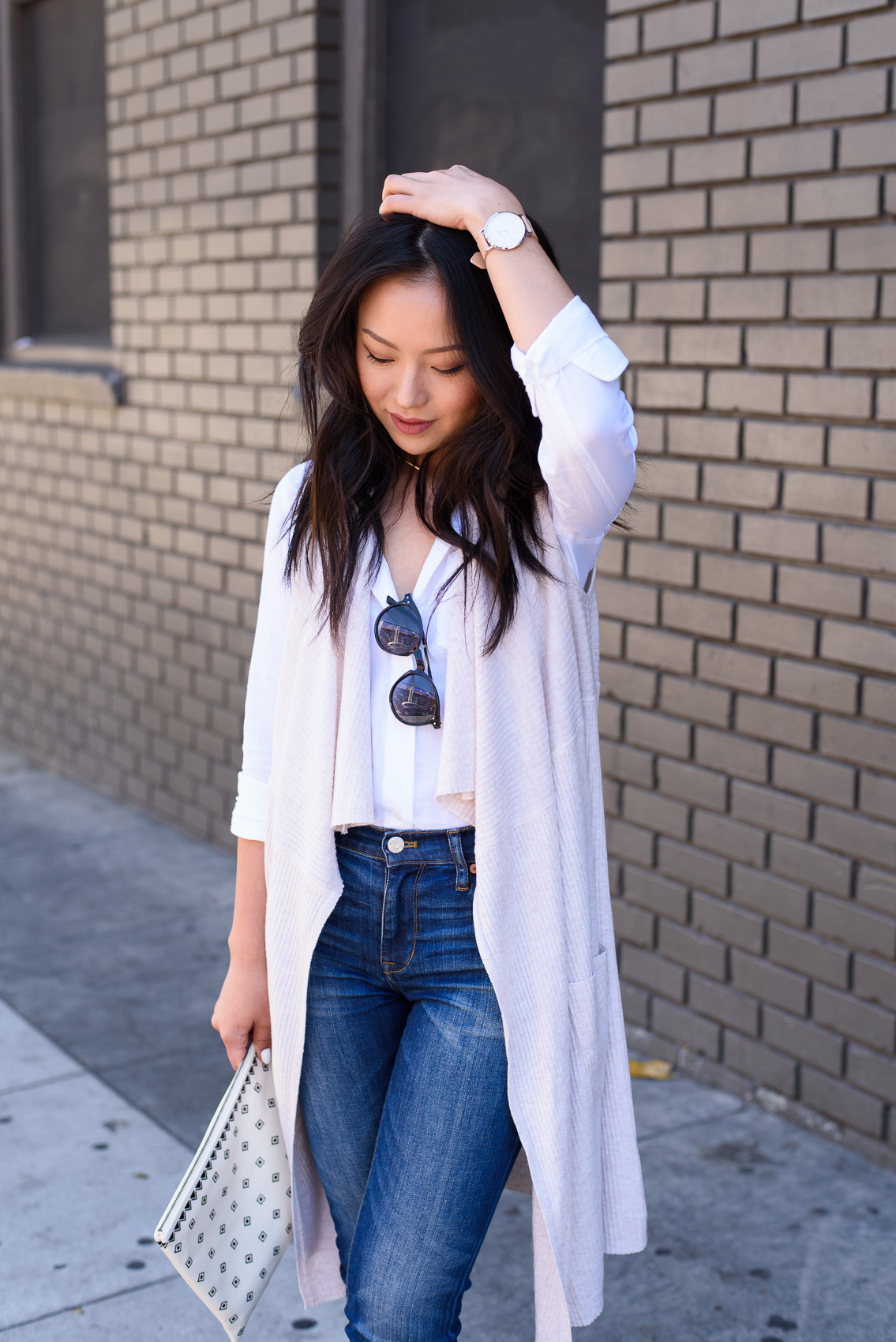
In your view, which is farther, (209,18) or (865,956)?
(209,18)

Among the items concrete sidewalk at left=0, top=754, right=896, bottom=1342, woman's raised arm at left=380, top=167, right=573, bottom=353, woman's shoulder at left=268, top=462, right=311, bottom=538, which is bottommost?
concrete sidewalk at left=0, top=754, right=896, bottom=1342

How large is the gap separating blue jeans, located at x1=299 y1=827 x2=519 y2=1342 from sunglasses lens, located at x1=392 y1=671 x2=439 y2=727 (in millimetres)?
151

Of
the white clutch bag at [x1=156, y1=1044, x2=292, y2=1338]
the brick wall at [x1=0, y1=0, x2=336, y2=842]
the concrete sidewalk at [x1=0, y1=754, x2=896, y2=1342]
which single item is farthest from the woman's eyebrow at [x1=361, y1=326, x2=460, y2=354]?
the brick wall at [x1=0, y1=0, x2=336, y2=842]

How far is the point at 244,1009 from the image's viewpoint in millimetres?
2113

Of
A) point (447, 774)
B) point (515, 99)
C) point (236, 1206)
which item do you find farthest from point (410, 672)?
→ point (515, 99)

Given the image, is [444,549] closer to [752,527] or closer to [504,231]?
[504,231]

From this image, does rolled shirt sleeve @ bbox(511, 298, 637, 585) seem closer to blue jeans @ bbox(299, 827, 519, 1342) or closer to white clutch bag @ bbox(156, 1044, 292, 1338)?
blue jeans @ bbox(299, 827, 519, 1342)

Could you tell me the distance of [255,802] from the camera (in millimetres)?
2094

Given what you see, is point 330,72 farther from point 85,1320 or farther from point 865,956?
point 85,1320

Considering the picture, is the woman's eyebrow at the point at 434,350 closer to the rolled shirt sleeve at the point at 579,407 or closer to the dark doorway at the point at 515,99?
the rolled shirt sleeve at the point at 579,407

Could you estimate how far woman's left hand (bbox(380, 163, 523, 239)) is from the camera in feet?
5.94

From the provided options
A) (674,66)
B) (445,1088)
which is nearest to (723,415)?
(674,66)

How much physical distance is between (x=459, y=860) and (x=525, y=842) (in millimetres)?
90

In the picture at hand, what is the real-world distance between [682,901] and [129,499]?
3.47 meters
